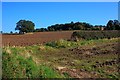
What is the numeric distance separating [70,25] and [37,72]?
4336 cm

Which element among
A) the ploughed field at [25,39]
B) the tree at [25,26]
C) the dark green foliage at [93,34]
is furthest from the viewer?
the tree at [25,26]

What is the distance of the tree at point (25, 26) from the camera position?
137 feet

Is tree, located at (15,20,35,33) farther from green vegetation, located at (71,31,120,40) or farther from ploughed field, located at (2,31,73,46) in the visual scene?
green vegetation, located at (71,31,120,40)

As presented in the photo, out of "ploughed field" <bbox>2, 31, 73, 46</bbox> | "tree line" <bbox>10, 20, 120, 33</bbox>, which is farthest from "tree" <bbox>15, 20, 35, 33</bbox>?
"ploughed field" <bbox>2, 31, 73, 46</bbox>

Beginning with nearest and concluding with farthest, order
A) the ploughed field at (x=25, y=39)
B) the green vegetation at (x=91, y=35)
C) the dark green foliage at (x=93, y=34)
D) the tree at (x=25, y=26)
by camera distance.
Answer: the ploughed field at (x=25, y=39), the green vegetation at (x=91, y=35), the dark green foliage at (x=93, y=34), the tree at (x=25, y=26)

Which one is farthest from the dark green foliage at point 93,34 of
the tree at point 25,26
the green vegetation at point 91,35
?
the tree at point 25,26

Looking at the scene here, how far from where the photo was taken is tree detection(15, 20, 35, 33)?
41.7 m

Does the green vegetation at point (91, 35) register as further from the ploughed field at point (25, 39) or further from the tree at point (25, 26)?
the tree at point (25, 26)

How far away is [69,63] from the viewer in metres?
14.5

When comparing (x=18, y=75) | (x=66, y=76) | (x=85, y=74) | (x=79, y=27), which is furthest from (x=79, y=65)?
(x=79, y=27)

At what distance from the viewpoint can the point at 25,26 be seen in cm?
4362

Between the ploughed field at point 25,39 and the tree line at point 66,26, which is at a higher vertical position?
the tree line at point 66,26

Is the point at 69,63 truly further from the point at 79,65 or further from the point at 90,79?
the point at 90,79

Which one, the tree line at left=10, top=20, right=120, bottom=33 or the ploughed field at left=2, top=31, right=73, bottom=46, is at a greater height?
the tree line at left=10, top=20, right=120, bottom=33
